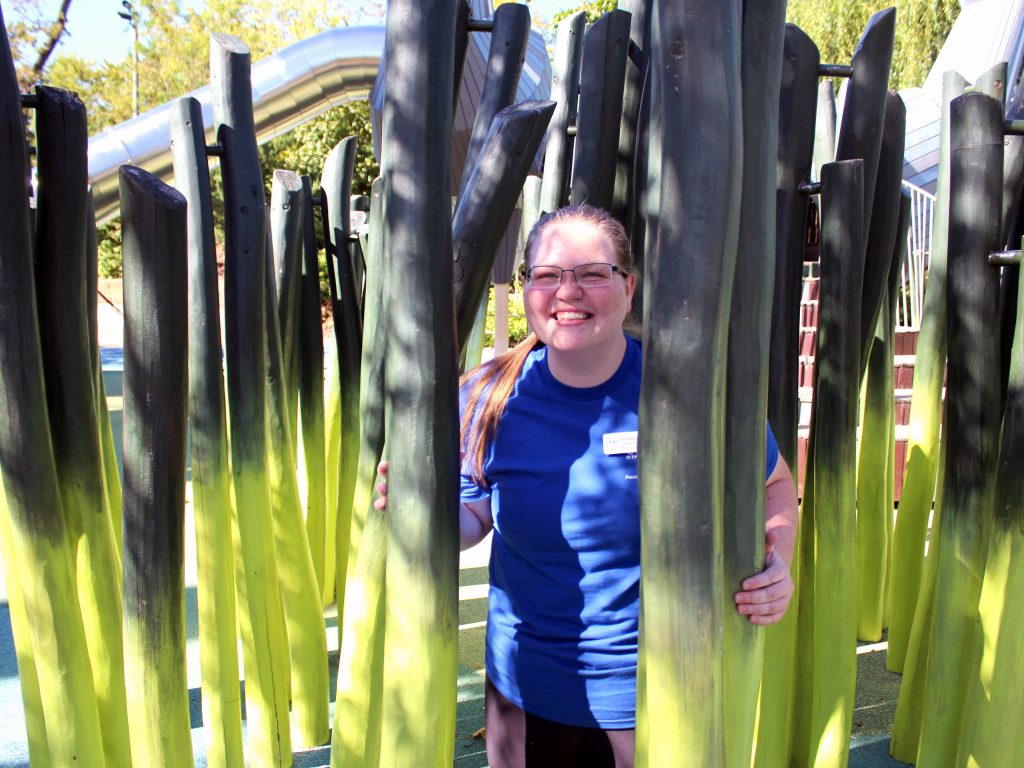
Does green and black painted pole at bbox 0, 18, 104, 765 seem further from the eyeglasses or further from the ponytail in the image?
the eyeglasses

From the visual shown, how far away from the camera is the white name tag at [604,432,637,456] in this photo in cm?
163

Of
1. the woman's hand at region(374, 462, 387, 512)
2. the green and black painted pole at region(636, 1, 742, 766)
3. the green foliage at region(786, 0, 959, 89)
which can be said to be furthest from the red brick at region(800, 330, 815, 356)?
the green foliage at region(786, 0, 959, 89)

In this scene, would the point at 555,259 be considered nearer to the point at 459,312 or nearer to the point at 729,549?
the point at 459,312

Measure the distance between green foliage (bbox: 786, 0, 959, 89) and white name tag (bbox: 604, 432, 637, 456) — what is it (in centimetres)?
1553

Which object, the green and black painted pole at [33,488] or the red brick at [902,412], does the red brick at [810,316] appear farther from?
the green and black painted pole at [33,488]

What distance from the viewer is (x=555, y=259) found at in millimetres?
1656

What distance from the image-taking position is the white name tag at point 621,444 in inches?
64.1

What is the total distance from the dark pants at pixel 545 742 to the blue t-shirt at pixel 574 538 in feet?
0.09

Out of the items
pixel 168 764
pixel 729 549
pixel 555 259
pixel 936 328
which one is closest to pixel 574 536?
pixel 729 549

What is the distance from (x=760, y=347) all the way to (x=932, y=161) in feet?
37.4

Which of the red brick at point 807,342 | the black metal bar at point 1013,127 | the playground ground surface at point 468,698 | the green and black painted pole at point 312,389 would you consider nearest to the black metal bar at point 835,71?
the black metal bar at point 1013,127

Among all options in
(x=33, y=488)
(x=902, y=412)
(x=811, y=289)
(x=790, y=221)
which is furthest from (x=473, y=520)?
(x=811, y=289)

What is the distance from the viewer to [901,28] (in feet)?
50.6

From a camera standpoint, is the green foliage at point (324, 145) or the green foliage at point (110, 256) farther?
the green foliage at point (110, 256)
